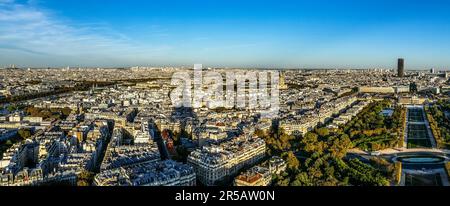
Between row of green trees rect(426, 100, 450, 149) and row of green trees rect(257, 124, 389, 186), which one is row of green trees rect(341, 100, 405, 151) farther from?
row of green trees rect(426, 100, 450, 149)

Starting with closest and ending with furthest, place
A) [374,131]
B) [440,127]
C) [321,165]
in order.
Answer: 1. [321,165]
2. [374,131]
3. [440,127]

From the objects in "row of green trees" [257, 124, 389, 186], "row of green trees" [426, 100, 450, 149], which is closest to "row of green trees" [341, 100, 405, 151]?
"row of green trees" [257, 124, 389, 186]

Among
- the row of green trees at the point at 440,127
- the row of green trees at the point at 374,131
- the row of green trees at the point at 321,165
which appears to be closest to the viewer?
the row of green trees at the point at 321,165

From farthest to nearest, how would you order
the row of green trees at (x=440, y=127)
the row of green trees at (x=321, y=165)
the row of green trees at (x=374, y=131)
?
the row of green trees at (x=440, y=127) < the row of green trees at (x=374, y=131) < the row of green trees at (x=321, y=165)

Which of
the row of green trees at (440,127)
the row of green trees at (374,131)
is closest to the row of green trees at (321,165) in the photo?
the row of green trees at (374,131)

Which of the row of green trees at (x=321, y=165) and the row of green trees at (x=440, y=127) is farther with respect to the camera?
the row of green trees at (x=440, y=127)

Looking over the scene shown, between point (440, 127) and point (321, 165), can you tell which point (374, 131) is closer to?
point (440, 127)

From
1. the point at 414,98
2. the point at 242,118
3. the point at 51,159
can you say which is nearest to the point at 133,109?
the point at 242,118

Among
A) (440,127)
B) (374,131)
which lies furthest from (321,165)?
(440,127)

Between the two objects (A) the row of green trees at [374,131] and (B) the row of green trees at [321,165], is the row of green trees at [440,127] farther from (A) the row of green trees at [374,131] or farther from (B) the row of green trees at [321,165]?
(B) the row of green trees at [321,165]

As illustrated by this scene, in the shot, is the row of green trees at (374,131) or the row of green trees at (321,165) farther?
the row of green trees at (374,131)
